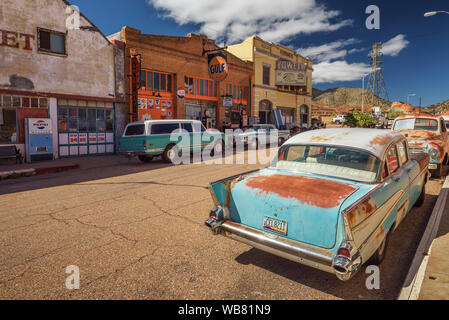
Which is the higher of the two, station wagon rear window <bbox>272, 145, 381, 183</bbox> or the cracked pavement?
station wagon rear window <bbox>272, 145, 381, 183</bbox>

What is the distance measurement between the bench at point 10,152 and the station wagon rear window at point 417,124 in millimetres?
15600

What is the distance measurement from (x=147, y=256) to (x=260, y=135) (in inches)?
605

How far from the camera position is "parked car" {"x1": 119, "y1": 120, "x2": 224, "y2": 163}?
12047 mm

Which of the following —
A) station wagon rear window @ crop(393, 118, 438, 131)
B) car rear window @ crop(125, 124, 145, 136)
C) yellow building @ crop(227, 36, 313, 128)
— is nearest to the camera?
station wagon rear window @ crop(393, 118, 438, 131)

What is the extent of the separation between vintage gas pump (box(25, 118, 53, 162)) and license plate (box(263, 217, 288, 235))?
13676 millimetres

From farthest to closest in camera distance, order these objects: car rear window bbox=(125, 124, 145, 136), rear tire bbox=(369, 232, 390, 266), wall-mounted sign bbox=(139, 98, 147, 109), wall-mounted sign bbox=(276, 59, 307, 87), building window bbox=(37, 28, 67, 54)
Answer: wall-mounted sign bbox=(276, 59, 307, 87) → wall-mounted sign bbox=(139, 98, 147, 109) → building window bbox=(37, 28, 67, 54) → car rear window bbox=(125, 124, 145, 136) → rear tire bbox=(369, 232, 390, 266)

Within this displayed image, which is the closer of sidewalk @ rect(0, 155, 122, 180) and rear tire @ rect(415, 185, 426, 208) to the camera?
rear tire @ rect(415, 185, 426, 208)

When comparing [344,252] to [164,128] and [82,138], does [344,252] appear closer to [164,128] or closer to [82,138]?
[164,128]

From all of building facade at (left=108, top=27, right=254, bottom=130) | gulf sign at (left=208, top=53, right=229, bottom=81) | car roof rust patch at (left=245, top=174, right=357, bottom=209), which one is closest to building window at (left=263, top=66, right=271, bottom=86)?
building facade at (left=108, top=27, right=254, bottom=130)

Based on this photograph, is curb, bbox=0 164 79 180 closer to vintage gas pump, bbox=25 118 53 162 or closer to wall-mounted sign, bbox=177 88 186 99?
vintage gas pump, bbox=25 118 53 162

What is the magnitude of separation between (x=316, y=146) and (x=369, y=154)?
2.34 ft

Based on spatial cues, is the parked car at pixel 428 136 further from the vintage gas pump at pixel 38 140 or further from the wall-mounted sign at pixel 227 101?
the wall-mounted sign at pixel 227 101

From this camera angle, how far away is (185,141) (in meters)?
13.3

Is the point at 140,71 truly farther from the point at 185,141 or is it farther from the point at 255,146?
the point at 255,146
